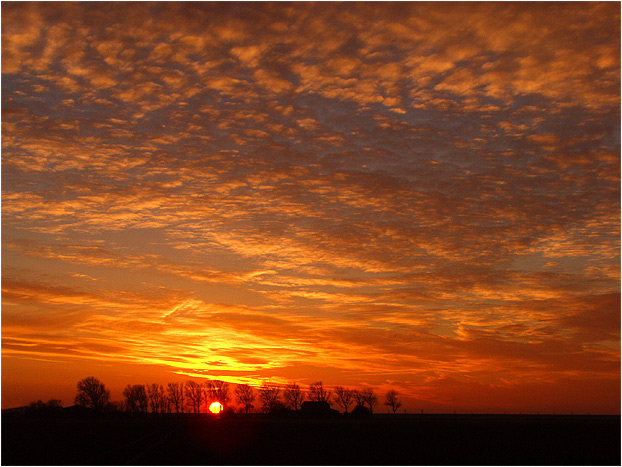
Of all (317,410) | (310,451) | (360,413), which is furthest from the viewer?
(317,410)

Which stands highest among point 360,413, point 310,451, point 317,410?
point 310,451

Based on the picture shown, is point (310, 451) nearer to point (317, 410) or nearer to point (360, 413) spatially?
point (360, 413)

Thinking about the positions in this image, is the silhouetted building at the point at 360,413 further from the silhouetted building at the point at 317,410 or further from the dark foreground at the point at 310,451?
the dark foreground at the point at 310,451

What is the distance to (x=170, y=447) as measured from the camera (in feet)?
159

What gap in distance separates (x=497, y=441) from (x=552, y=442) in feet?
18.2

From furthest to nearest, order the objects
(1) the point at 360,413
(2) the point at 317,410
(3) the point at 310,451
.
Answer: (2) the point at 317,410, (1) the point at 360,413, (3) the point at 310,451

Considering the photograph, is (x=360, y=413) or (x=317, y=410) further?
(x=317, y=410)

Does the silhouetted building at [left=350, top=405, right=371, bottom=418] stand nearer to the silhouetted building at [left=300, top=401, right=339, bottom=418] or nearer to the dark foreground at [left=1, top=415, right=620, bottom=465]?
the silhouetted building at [left=300, top=401, right=339, bottom=418]

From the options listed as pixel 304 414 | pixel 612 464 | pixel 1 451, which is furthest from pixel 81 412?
pixel 612 464

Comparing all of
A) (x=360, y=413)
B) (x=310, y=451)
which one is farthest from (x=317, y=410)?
(x=310, y=451)

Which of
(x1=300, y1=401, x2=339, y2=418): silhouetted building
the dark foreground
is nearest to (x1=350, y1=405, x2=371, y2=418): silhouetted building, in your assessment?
(x1=300, y1=401, x2=339, y2=418): silhouetted building

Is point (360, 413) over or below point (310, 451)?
below

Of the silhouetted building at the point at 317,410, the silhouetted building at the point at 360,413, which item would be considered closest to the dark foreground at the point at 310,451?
the silhouetted building at the point at 360,413

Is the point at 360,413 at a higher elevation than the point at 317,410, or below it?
below
